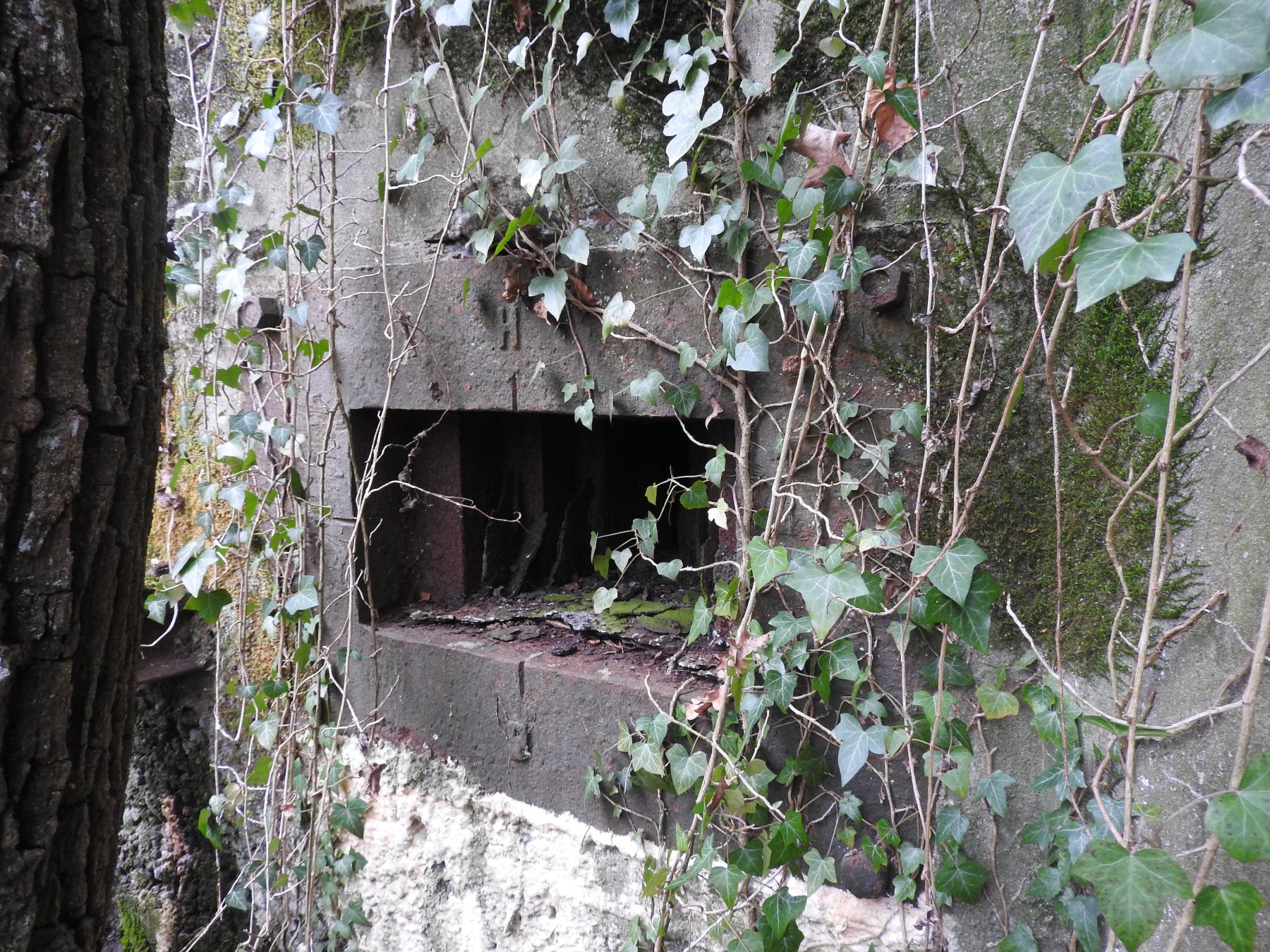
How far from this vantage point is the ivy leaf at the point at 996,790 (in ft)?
4.43

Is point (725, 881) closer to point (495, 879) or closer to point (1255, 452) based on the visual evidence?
point (495, 879)

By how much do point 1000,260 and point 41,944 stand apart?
166 cm

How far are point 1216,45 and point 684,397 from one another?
100cm

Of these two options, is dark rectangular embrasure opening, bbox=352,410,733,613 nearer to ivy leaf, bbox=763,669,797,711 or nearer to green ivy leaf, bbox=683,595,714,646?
green ivy leaf, bbox=683,595,714,646

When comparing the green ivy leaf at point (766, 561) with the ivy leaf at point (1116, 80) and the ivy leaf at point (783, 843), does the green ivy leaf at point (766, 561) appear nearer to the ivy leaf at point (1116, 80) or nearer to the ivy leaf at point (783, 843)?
the ivy leaf at point (783, 843)

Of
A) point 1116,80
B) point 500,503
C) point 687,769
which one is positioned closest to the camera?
point 1116,80

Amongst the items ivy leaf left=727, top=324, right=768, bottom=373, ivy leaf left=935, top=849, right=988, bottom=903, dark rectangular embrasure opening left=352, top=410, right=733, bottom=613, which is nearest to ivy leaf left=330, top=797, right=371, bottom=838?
dark rectangular embrasure opening left=352, top=410, right=733, bottom=613

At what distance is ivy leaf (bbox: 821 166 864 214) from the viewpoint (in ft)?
4.42

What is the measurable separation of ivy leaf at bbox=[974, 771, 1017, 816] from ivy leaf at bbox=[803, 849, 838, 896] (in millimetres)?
325

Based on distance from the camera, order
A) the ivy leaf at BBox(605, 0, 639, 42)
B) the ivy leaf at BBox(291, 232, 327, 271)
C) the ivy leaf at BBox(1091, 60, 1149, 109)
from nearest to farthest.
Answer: the ivy leaf at BBox(1091, 60, 1149, 109) < the ivy leaf at BBox(605, 0, 639, 42) < the ivy leaf at BBox(291, 232, 327, 271)

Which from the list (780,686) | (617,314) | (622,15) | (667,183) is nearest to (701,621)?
(780,686)

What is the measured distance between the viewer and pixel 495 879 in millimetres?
2021

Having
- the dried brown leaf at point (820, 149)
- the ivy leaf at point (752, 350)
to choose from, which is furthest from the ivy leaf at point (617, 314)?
the dried brown leaf at point (820, 149)

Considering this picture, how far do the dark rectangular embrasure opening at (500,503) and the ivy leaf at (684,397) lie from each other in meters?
0.38
